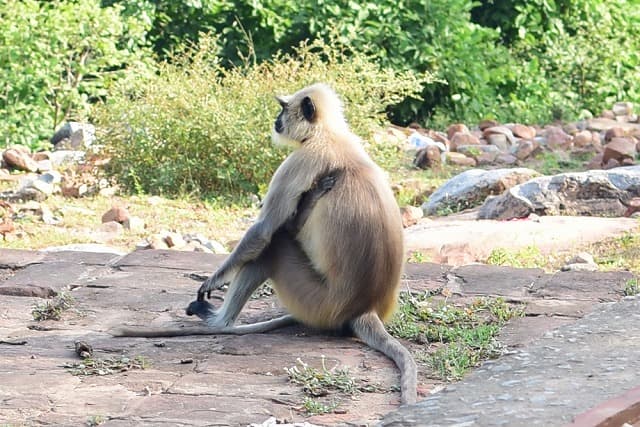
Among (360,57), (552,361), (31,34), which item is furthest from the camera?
(31,34)

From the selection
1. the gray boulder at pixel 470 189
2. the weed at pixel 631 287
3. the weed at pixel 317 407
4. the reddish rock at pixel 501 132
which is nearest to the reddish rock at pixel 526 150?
the reddish rock at pixel 501 132

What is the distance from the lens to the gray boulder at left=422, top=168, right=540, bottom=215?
8164mm

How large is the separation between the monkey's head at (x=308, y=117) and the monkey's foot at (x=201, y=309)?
0.77 meters

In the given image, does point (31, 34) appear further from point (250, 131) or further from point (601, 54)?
point (601, 54)

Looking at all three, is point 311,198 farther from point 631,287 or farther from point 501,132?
point 501,132

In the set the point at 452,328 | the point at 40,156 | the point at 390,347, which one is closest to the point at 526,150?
the point at 40,156

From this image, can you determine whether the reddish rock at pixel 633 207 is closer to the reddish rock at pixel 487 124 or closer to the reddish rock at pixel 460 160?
the reddish rock at pixel 460 160

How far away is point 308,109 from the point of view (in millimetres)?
4668

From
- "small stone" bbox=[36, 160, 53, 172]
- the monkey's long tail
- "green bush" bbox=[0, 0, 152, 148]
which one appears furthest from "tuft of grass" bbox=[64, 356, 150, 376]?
"green bush" bbox=[0, 0, 152, 148]

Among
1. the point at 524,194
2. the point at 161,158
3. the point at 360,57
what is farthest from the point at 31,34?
the point at 524,194

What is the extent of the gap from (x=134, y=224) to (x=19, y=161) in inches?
90.7

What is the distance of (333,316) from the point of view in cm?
437

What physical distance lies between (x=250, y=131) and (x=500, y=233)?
2.55m

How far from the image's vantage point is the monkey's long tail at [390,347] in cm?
362
